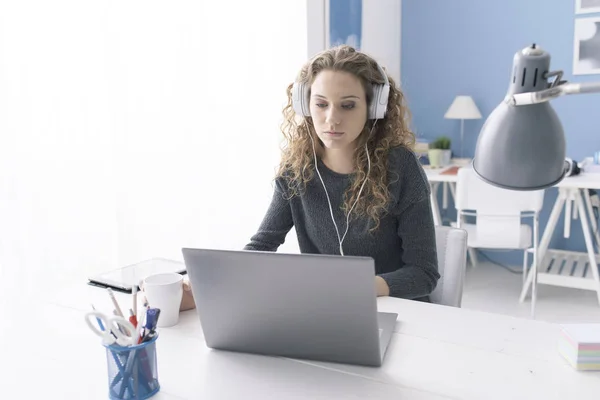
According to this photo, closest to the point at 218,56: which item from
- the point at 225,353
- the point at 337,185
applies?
the point at 337,185

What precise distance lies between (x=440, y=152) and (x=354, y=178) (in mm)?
2327

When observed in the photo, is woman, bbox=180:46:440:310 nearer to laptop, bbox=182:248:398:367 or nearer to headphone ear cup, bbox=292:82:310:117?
headphone ear cup, bbox=292:82:310:117

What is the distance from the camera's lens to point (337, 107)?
1430 mm

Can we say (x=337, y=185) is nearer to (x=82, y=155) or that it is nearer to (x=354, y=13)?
(x=82, y=155)

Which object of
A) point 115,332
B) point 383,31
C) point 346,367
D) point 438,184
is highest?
point 383,31

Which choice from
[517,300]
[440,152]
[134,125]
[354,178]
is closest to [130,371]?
[354,178]

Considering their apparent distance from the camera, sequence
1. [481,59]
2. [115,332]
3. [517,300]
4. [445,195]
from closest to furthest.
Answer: [115,332] < [517,300] < [481,59] < [445,195]

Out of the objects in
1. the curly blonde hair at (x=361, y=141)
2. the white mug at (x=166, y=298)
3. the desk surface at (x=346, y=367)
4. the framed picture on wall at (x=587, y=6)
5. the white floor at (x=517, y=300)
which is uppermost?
the framed picture on wall at (x=587, y=6)

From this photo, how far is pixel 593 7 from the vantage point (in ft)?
11.2

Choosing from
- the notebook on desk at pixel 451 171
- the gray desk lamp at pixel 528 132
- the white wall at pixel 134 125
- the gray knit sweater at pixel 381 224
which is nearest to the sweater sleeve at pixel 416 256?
the gray knit sweater at pixel 381 224

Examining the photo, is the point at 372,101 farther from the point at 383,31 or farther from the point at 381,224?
the point at 383,31

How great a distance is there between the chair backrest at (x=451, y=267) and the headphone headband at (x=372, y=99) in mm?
374

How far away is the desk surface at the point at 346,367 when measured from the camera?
0.92 meters

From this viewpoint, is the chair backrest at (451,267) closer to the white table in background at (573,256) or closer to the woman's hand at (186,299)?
the woman's hand at (186,299)
